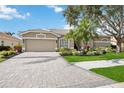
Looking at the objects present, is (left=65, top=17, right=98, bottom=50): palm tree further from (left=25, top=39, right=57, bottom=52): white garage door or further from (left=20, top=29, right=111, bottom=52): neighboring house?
(left=25, top=39, right=57, bottom=52): white garage door

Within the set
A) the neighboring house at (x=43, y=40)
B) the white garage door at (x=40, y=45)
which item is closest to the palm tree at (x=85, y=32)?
the neighboring house at (x=43, y=40)

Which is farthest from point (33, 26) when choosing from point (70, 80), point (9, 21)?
point (70, 80)

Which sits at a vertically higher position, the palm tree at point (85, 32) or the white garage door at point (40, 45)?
the palm tree at point (85, 32)

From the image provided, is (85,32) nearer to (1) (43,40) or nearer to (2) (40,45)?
(1) (43,40)

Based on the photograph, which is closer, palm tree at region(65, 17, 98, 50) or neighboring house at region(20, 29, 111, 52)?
palm tree at region(65, 17, 98, 50)

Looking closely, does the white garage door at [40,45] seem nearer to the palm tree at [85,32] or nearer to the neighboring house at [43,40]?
the neighboring house at [43,40]

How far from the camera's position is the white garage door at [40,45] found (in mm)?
33406

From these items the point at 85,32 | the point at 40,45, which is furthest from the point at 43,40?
the point at 85,32

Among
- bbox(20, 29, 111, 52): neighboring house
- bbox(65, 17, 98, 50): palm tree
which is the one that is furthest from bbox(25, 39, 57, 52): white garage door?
bbox(65, 17, 98, 50): palm tree

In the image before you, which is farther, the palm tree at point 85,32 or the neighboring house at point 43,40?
the neighboring house at point 43,40

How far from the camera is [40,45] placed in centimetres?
3384

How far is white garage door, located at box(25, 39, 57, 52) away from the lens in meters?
33.4

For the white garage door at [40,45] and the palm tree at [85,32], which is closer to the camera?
the palm tree at [85,32]
